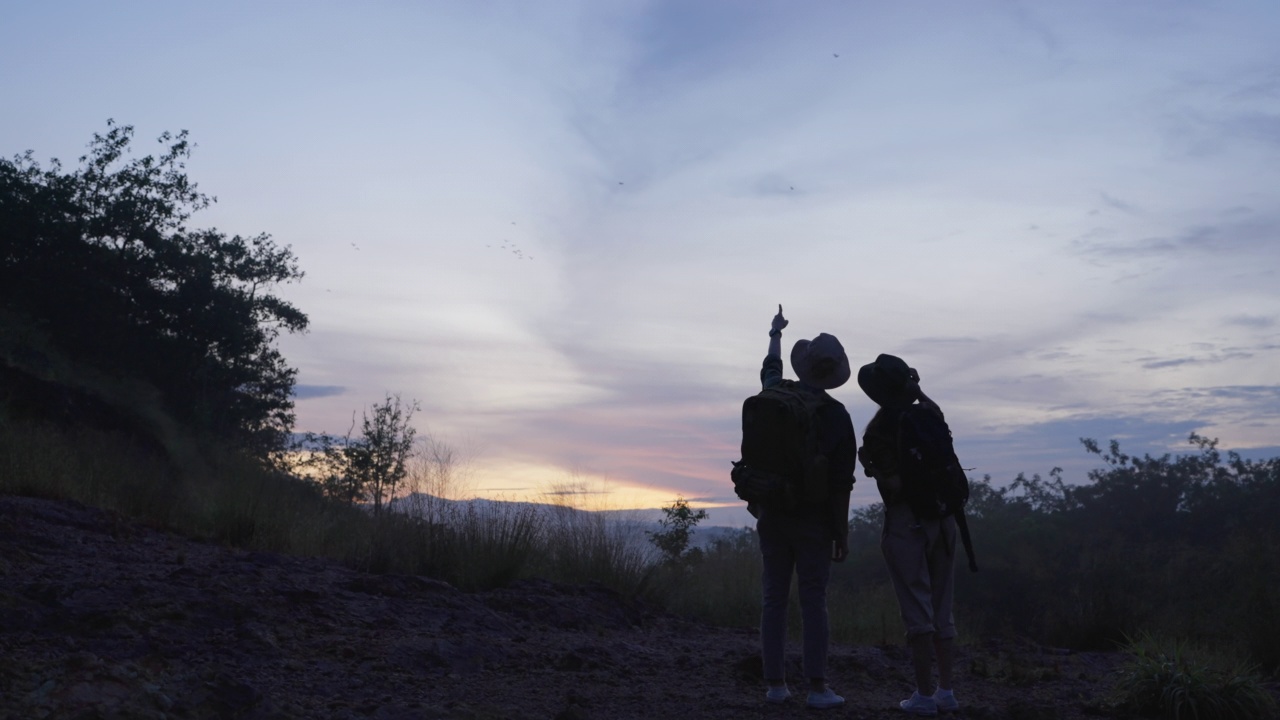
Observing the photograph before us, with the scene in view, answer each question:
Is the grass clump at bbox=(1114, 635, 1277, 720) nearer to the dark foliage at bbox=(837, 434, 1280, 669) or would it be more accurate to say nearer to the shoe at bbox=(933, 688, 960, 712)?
the shoe at bbox=(933, 688, 960, 712)

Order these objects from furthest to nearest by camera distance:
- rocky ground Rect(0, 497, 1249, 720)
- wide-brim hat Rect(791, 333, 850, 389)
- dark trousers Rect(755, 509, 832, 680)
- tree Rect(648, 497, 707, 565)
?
tree Rect(648, 497, 707, 565)
wide-brim hat Rect(791, 333, 850, 389)
dark trousers Rect(755, 509, 832, 680)
rocky ground Rect(0, 497, 1249, 720)

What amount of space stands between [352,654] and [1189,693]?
5.28m

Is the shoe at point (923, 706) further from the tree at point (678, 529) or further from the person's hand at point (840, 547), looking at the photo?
the tree at point (678, 529)

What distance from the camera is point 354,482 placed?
1928 centimetres

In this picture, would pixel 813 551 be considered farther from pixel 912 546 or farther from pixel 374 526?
pixel 374 526

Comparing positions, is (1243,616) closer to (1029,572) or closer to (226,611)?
(1029,572)

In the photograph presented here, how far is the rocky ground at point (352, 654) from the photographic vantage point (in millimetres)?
4977

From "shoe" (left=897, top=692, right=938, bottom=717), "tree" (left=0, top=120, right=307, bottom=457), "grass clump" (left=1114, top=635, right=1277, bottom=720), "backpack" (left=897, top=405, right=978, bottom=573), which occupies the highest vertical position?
"tree" (left=0, top=120, right=307, bottom=457)

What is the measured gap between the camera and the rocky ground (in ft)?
16.3

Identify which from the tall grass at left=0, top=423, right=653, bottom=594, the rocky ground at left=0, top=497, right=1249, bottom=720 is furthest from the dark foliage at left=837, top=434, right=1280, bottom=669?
the tall grass at left=0, top=423, right=653, bottom=594

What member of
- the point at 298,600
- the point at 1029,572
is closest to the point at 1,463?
the point at 298,600

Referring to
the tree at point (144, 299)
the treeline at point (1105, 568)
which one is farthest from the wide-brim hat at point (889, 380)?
the tree at point (144, 299)

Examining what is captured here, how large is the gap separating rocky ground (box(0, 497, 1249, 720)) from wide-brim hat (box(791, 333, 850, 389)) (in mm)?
1954

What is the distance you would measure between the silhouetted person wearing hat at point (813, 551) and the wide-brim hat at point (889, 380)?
0.26 meters
